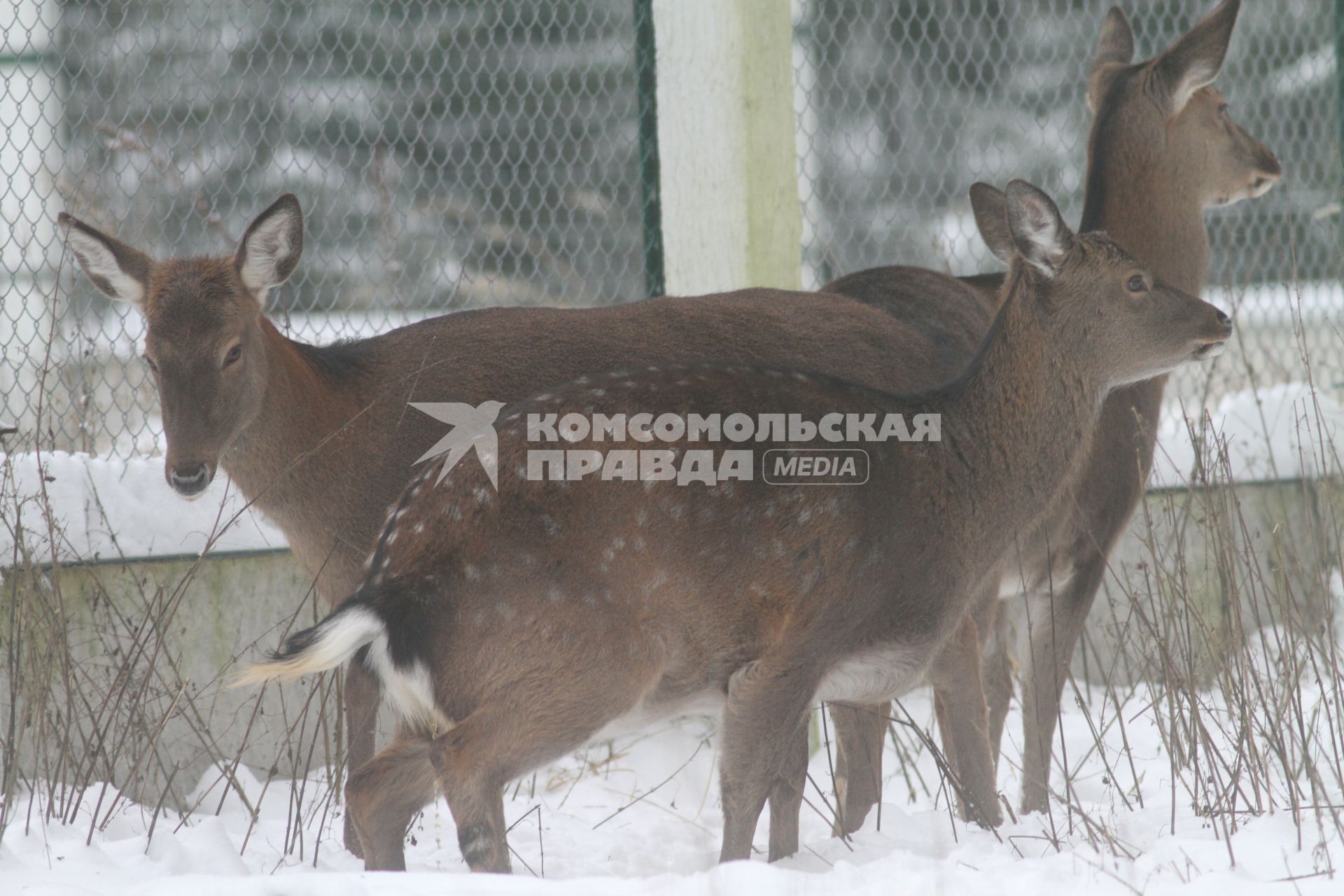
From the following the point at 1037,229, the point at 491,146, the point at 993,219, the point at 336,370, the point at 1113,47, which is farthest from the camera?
the point at 491,146

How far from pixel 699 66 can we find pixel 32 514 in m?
3.23

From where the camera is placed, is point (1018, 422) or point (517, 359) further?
point (517, 359)

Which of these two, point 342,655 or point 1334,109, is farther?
point 1334,109

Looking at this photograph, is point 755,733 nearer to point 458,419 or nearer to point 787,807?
point 787,807

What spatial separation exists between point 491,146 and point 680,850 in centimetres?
971

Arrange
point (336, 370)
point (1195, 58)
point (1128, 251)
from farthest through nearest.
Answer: point (1195, 58) < point (1128, 251) < point (336, 370)

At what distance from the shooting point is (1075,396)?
14.8 feet

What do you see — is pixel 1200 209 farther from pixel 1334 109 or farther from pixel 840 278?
pixel 1334 109

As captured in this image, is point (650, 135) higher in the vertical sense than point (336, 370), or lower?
higher

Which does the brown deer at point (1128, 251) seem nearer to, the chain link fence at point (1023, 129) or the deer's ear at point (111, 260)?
the chain link fence at point (1023, 129)

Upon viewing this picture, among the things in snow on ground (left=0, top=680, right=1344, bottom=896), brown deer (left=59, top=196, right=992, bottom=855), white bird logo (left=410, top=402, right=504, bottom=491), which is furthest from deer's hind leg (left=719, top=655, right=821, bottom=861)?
white bird logo (left=410, top=402, right=504, bottom=491)

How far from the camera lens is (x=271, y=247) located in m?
4.82

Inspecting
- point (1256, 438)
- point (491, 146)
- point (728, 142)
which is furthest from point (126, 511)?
point (491, 146)

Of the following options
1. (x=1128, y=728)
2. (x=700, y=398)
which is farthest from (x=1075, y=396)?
(x=1128, y=728)
